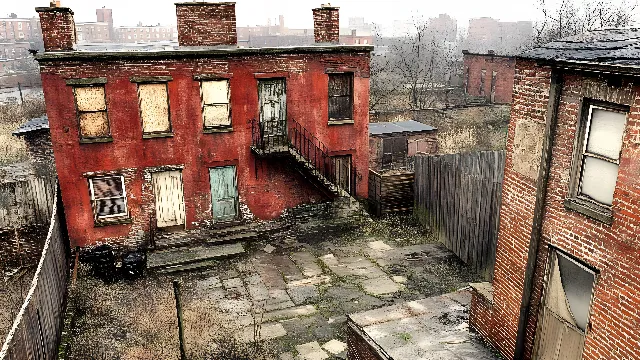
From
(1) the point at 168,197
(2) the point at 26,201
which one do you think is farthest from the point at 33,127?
(1) the point at 168,197

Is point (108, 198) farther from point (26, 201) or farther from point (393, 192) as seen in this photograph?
point (393, 192)

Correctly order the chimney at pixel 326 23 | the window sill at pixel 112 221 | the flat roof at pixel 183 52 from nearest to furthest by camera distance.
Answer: the flat roof at pixel 183 52 < the window sill at pixel 112 221 < the chimney at pixel 326 23

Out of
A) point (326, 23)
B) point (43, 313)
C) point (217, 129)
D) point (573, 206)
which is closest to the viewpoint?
point (573, 206)

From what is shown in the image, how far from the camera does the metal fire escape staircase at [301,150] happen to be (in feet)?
56.1

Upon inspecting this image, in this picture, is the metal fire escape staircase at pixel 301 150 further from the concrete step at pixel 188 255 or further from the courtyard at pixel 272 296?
the concrete step at pixel 188 255

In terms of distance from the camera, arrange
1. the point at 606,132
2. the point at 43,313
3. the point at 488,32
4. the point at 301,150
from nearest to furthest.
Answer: the point at 606,132, the point at 43,313, the point at 301,150, the point at 488,32

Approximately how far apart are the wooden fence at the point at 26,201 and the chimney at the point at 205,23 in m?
6.96

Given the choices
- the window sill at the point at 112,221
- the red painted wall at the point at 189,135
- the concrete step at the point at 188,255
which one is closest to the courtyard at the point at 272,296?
the concrete step at the point at 188,255

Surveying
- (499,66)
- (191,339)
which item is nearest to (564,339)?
(191,339)

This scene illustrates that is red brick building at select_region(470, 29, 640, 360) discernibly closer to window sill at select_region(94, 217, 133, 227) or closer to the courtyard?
the courtyard

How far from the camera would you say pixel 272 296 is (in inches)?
539

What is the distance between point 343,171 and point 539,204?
12245 millimetres

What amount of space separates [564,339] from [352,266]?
867 centimetres

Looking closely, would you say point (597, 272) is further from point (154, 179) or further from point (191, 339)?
point (154, 179)
